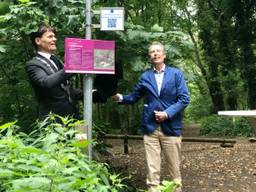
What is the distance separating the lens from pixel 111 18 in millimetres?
4000

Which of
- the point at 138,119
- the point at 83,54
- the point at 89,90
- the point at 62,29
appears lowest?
the point at 138,119

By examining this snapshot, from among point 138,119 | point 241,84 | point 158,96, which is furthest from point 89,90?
point 241,84

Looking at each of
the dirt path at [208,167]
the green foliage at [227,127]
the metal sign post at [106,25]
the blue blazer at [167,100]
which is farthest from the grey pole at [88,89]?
the green foliage at [227,127]

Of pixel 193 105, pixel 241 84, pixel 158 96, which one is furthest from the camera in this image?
pixel 193 105

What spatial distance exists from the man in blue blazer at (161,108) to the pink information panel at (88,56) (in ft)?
2.49

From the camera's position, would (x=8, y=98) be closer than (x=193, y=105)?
Yes

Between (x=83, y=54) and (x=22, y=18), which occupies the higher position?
(x=22, y=18)

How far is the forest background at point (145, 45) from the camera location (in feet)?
15.4

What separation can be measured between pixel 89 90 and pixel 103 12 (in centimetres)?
64

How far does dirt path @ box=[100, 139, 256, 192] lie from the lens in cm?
698

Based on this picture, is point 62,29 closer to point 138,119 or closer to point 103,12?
point 103,12

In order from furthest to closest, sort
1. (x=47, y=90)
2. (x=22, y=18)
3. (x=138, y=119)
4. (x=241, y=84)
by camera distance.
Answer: (x=241, y=84)
(x=138, y=119)
(x=22, y=18)
(x=47, y=90)

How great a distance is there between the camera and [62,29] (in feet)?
16.2

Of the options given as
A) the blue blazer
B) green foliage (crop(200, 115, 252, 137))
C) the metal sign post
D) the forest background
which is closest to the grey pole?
the metal sign post
